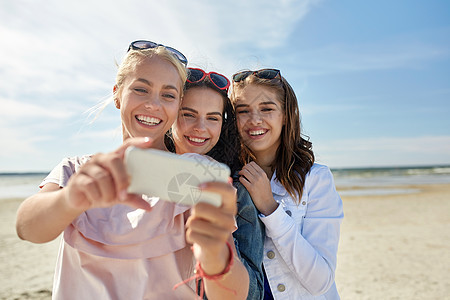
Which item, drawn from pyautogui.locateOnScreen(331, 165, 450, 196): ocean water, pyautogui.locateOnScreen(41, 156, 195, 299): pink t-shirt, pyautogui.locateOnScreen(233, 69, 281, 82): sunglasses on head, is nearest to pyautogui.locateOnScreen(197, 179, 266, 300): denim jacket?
pyautogui.locateOnScreen(41, 156, 195, 299): pink t-shirt

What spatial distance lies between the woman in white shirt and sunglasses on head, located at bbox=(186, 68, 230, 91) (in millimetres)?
357

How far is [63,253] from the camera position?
175 centimetres

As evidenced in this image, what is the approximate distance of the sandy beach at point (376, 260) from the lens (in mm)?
5613

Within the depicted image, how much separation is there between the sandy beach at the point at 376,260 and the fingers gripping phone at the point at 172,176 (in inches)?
206

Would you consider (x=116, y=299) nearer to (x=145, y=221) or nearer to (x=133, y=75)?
(x=145, y=221)

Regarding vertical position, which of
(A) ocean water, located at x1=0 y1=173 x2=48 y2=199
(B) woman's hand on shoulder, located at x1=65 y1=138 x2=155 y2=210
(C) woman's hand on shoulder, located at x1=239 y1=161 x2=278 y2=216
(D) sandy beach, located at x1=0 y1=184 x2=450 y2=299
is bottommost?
(A) ocean water, located at x1=0 y1=173 x2=48 y2=199

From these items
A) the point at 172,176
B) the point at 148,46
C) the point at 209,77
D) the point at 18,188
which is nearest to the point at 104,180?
the point at 172,176

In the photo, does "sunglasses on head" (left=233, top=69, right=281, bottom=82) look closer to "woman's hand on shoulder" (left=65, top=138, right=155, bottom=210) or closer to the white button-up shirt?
the white button-up shirt

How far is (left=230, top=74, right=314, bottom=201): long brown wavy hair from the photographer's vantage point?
2756 millimetres

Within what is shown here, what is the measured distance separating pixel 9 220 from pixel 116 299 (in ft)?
41.7

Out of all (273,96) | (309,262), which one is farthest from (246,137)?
(309,262)

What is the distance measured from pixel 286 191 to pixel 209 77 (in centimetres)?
110

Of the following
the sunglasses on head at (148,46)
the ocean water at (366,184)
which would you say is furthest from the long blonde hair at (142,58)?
the ocean water at (366,184)

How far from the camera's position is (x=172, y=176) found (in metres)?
1.21
